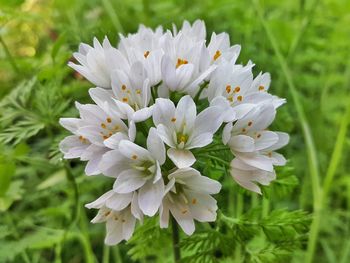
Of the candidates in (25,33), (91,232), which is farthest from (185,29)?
(25,33)

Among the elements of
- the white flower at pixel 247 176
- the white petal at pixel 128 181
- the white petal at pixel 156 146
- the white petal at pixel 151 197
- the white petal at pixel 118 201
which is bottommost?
the white flower at pixel 247 176

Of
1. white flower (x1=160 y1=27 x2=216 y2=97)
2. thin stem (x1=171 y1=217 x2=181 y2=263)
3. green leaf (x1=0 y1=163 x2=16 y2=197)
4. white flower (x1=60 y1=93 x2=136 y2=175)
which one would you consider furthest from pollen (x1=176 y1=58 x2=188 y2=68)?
green leaf (x1=0 y1=163 x2=16 y2=197)

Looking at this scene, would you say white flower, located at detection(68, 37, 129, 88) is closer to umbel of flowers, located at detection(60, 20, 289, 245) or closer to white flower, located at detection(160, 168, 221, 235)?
umbel of flowers, located at detection(60, 20, 289, 245)

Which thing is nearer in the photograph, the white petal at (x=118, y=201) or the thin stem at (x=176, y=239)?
the white petal at (x=118, y=201)

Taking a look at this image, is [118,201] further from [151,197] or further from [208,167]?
[208,167]

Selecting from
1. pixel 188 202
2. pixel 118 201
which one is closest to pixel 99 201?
pixel 118 201

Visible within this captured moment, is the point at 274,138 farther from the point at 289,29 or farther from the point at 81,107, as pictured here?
the point at 289,29

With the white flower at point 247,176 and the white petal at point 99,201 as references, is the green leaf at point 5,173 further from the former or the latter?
the white flower at point 247,176

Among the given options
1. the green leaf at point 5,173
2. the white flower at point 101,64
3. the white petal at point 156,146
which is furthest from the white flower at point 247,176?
the green leaf at point 5,173
